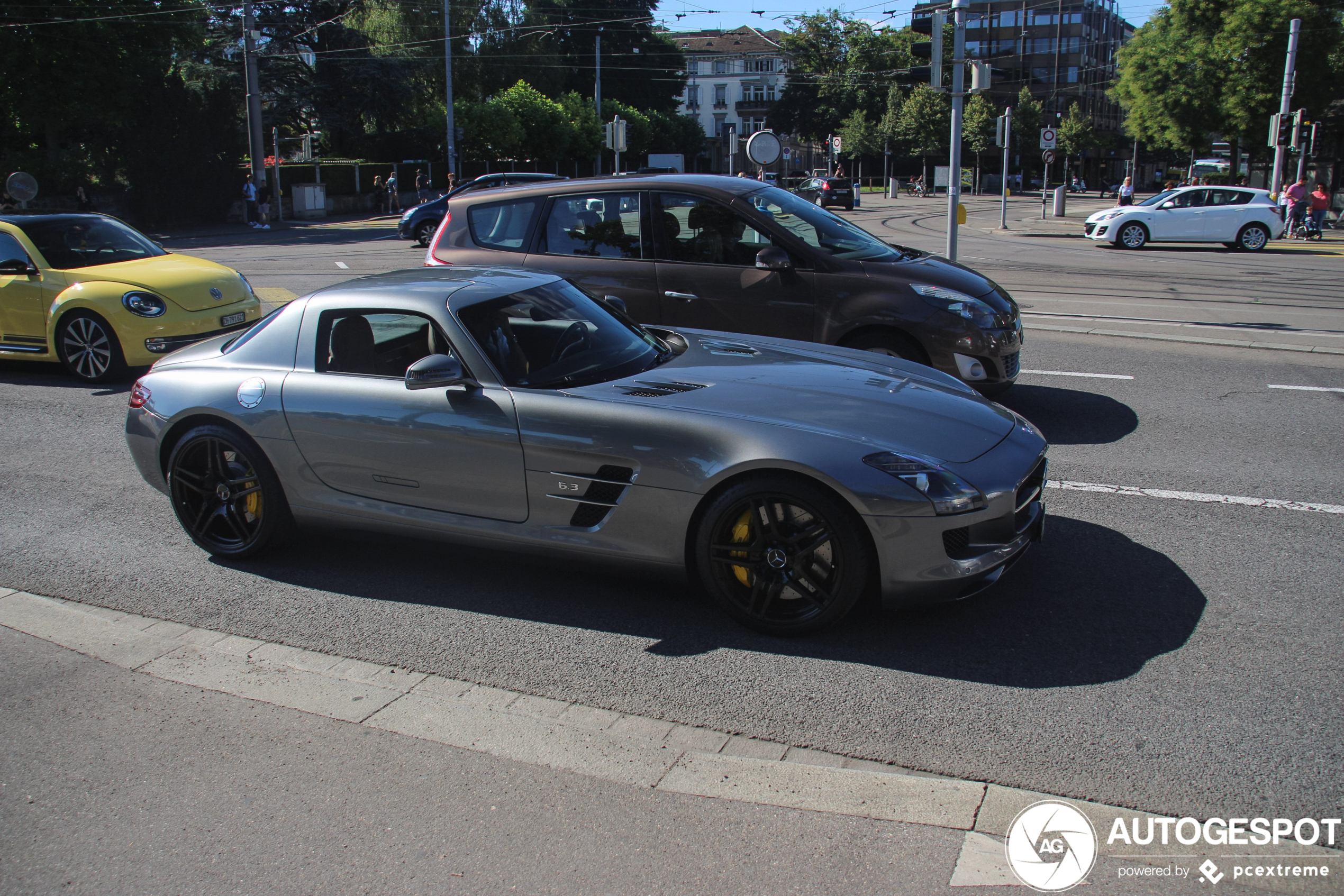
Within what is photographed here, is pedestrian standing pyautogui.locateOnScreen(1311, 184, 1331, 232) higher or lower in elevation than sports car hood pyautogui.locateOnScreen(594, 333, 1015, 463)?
higher

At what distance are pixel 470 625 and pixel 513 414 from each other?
3.02 ft

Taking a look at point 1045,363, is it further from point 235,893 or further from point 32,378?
point 32,378

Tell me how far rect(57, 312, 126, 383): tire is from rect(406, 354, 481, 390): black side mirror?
641 centimetres

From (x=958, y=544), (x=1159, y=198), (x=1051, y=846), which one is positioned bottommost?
(x=1051, y=846)

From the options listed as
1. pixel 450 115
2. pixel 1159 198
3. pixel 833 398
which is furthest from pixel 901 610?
pixel 450 115

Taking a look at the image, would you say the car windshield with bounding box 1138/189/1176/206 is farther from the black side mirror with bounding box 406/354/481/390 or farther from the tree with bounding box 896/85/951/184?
the tree with bounding box 896/85/951/184

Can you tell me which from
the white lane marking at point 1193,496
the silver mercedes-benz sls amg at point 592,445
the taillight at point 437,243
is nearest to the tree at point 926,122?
the taillight at point 437,243

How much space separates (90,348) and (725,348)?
7.10 m

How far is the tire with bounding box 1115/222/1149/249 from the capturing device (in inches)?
961

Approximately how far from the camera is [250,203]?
3706cm

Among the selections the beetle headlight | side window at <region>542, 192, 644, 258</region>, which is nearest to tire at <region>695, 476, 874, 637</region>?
side window at <region>542, 192, 644, 258</region>

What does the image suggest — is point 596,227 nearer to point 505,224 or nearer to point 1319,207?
point 505,224

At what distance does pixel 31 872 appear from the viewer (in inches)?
111

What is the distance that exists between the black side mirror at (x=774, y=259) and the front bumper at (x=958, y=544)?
11.0 ft
